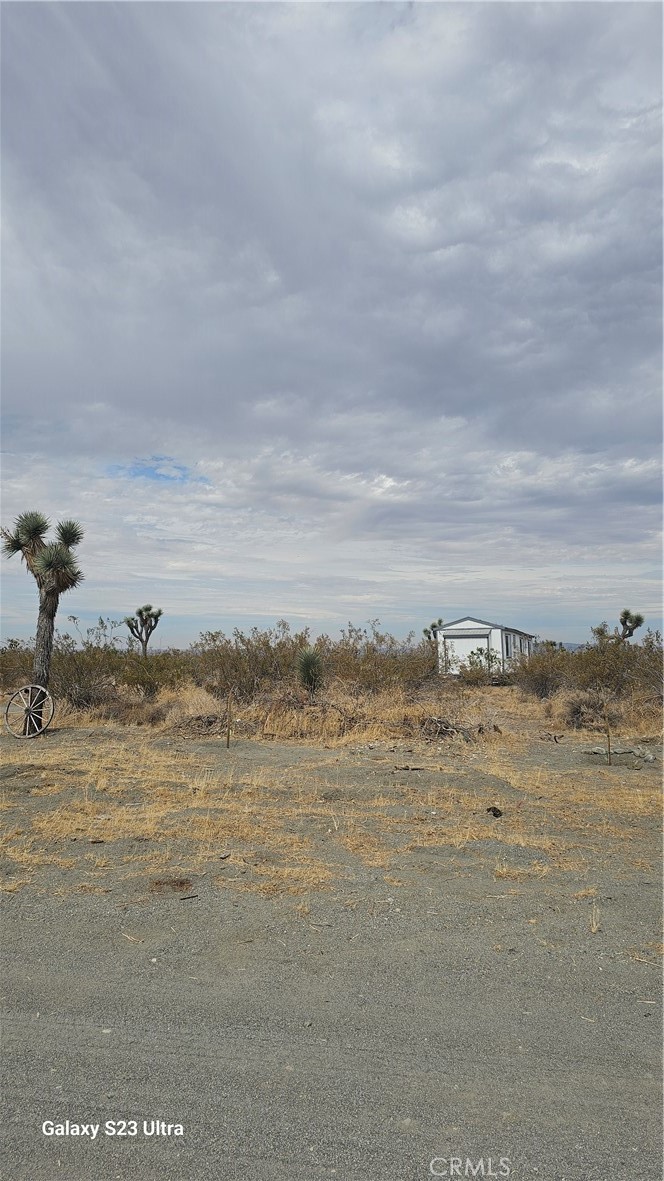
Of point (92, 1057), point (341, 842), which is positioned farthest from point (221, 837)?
point (92, 1057)

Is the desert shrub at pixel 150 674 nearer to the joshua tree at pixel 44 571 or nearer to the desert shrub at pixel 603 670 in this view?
the joshua tree at pixel 44 571

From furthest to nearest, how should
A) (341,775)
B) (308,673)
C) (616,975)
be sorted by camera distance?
(308,673) < (341,775) < (616,975)

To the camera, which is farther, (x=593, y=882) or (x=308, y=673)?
(x=308, y=673)

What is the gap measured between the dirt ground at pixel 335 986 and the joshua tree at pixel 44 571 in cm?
820

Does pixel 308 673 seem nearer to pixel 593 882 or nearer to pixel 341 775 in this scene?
pixel 341 775

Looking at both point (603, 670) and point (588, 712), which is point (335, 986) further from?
point (603, 670)

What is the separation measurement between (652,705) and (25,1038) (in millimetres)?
18196

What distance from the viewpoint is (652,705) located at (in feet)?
60.8

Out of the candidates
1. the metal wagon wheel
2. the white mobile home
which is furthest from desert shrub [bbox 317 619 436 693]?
the white mobile home

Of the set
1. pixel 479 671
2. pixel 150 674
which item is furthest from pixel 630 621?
pixel 150 674

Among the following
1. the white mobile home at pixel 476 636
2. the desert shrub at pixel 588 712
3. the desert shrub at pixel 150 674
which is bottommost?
the desert shrub at pixel 588 712

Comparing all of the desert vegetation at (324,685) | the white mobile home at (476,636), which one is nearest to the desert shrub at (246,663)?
the desert vegetation at (324,685)

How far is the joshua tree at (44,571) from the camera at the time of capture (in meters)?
16.5

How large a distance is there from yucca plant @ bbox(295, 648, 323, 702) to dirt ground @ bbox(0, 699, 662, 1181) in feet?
35.9
